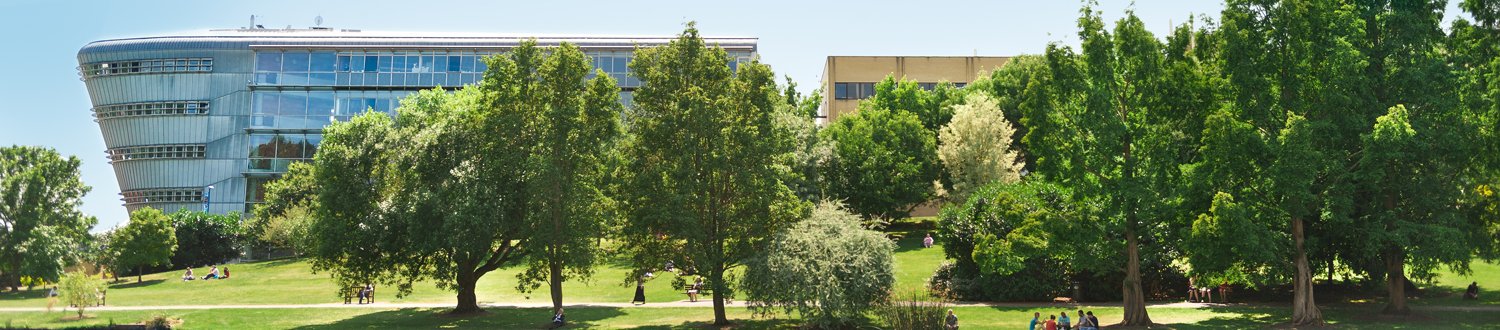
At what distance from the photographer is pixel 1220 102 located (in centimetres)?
3616

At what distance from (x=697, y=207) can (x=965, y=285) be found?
11.2 m

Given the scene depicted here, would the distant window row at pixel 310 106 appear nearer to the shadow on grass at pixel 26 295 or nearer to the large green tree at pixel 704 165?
the shadow on grass at pixel 26 295

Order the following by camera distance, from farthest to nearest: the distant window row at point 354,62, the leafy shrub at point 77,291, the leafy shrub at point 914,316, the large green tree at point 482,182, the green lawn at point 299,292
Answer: the distant window row at point 354,62 < the green lawn at point 299,292 < the leafy shrub at point 77,291 < the large green tree at point 482,182 < the leafy shrub at point 914,316

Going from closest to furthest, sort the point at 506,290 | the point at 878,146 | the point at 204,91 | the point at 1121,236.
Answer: the point at 1121,236
the point at 506,290
the point at 878,146
the point at 204,91

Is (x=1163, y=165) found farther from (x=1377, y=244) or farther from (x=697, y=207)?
(x=697, y=207)

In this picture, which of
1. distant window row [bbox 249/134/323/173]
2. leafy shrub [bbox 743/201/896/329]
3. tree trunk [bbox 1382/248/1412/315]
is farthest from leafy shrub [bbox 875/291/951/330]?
distant window row [bbox 249/134/323/173]

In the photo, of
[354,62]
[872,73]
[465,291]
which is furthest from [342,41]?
[465,291]

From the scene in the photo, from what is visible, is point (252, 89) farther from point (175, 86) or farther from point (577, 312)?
point (577, 312)

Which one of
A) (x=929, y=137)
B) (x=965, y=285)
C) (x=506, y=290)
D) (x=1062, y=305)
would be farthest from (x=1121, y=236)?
(x=929, y=137)

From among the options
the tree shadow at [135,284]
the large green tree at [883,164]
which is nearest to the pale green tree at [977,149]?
the large green tree at [883,164]

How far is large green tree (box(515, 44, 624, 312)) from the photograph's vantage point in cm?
3606

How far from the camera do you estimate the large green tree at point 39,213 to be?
5253 centimetres

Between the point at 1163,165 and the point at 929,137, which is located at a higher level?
the point at 929,137

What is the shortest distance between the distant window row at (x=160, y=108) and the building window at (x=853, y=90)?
49.2 m
